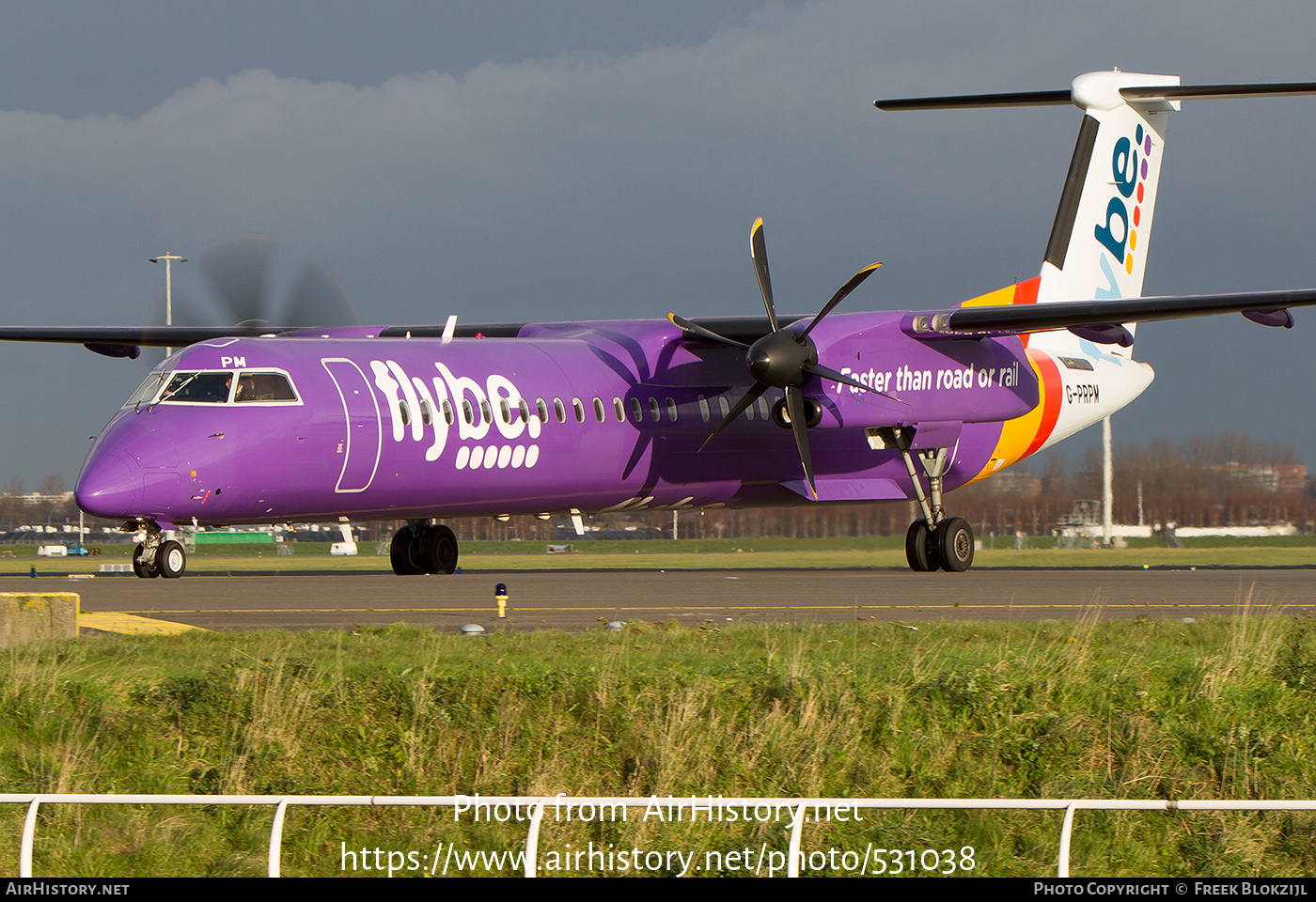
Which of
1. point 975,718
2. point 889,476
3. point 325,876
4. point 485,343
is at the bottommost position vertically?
point 325,876

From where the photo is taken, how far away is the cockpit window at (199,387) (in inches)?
813

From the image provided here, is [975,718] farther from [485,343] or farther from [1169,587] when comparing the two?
[485,343]

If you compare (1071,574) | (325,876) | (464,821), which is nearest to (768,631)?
(464,821)

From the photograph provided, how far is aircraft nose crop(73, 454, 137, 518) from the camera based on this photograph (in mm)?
18875

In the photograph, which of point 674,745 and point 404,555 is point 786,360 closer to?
point 404,555

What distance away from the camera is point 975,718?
41.0 feet

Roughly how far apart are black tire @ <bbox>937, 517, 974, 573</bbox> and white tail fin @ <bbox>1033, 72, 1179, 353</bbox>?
15.7 feet

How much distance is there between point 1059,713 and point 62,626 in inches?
391

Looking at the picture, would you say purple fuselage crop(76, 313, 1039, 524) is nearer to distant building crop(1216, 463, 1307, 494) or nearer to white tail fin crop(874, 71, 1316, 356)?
white tail fin crop(874, 71, 1316, 356)

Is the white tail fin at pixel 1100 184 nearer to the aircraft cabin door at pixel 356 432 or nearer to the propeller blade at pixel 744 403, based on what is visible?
the propeller blade at pixel 744 403

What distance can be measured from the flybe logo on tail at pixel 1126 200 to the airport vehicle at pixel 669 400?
7 cm

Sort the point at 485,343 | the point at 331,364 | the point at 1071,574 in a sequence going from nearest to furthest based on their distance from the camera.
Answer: the point at 331,364 < the point at 485,343 < the point at 1071,574

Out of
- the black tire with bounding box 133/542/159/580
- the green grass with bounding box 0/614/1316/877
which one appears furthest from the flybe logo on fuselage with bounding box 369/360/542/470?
the green grass with bounding box 0/614/1316/877

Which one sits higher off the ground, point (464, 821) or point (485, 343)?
point (485, 343)
